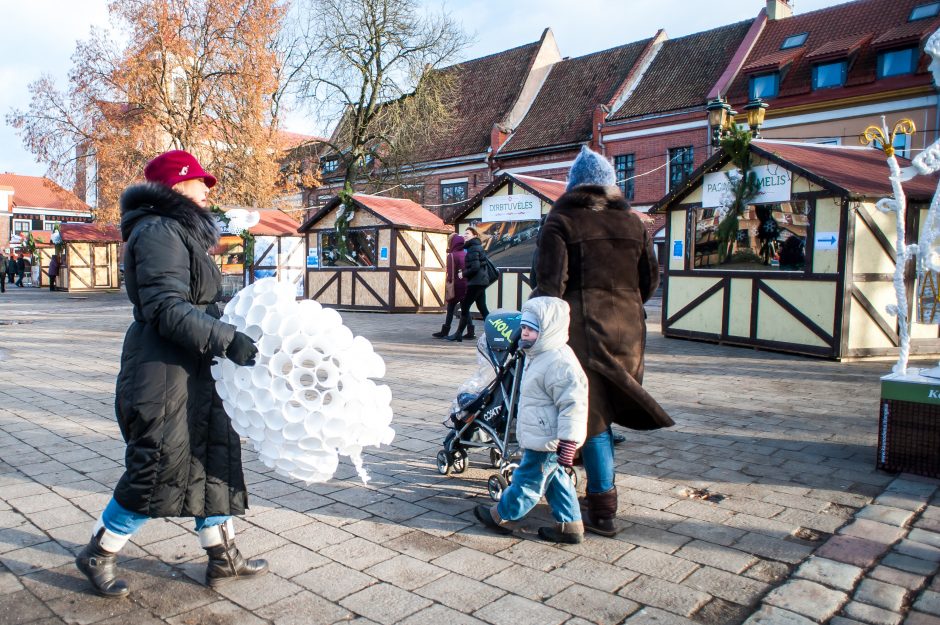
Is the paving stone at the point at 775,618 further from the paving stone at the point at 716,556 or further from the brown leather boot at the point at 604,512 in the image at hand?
the brown leather boot at the point at 604,512

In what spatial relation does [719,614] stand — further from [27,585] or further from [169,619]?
[27,585]

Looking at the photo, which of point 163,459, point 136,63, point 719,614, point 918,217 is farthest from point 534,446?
point 136,63

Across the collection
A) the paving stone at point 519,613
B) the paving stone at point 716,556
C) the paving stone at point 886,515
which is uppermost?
the paving stone at point 886,515

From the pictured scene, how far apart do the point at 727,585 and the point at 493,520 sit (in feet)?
3.75

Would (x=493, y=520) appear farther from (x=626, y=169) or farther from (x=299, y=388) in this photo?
(x=626, y=169)

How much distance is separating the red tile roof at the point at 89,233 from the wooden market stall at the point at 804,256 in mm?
24711

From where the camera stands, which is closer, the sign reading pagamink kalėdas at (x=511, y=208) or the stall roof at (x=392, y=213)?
the sign reading pagamink kalėdas at (x=511, y=208)

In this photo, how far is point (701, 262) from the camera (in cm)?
1187

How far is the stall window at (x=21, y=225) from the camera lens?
64.6 metres

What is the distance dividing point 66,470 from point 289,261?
62.1 ft

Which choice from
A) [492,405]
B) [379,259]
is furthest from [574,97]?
[492,405]

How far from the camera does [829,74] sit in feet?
76.8

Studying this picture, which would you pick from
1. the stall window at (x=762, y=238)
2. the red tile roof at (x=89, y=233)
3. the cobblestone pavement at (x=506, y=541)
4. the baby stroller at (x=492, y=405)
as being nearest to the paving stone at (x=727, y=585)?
the cobblestone pavement at (x=506, y=541)

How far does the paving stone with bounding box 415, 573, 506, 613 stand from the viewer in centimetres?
286
